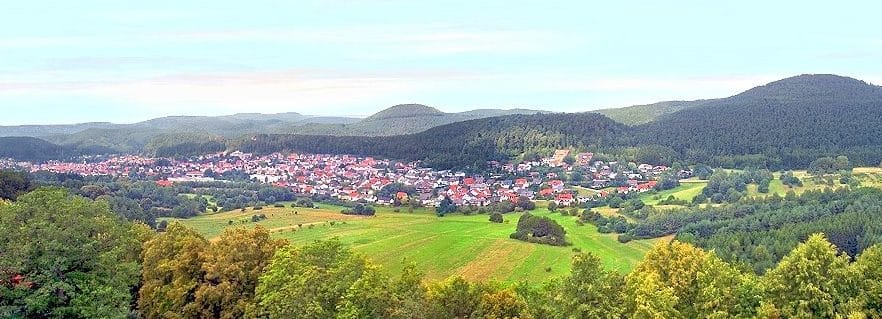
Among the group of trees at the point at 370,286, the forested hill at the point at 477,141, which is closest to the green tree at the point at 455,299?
the group of trees at the point at 370,286

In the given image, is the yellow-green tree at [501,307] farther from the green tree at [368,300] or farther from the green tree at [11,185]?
the green tree at [11,185]

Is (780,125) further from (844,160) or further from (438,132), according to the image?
(438,132)

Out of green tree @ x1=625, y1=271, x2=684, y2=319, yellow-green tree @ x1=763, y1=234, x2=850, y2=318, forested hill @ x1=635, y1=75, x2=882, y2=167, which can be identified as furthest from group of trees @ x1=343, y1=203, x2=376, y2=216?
forested hill @ x1=635, y1=75, x2=882, y2=167

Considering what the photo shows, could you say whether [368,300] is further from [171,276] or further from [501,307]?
[171,276]

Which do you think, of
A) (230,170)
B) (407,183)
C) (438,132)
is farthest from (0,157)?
(407,183)

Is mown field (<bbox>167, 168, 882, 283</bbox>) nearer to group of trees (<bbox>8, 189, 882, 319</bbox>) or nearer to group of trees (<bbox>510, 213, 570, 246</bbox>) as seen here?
group of trees (<bbox>510, 213, 570, 246</bbox>)
